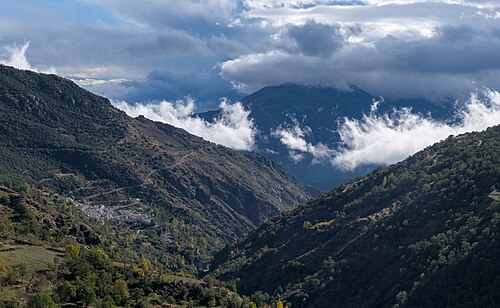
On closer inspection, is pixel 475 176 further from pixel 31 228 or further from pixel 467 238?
pixel 31 228

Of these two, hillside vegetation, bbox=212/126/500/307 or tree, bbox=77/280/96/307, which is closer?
tree, bbox=77/280/96/307

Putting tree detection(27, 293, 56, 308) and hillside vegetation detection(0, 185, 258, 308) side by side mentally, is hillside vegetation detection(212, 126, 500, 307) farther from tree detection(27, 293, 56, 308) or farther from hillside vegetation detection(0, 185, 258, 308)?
tree detection(27, 293, 56, 308)

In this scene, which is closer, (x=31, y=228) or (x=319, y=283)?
(x=31, y=228)

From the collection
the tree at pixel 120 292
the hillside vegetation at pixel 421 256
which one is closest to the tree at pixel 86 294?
the tree at pixel 120 292

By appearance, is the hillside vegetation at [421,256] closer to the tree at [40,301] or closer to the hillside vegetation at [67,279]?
the hillside vegetation at [67,279]

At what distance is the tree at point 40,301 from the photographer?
93.5 meters

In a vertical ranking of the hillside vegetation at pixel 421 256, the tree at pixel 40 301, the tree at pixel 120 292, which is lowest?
the hillside vegetation at pixel 421 256

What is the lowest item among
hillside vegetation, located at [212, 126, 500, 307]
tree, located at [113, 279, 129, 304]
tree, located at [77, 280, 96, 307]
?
hillside vegetation, located at [212, 126, 500, 307]

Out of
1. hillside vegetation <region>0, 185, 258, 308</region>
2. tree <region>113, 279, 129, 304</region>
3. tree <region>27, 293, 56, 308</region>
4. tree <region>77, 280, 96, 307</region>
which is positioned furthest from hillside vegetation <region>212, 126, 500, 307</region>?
tree <region>27, 293, 56, 308</region>

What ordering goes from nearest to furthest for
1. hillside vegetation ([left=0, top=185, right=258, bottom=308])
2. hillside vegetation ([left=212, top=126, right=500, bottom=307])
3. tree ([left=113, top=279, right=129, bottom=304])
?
hillside vegetation ([left=0, top=185, right=258, bottom=308])
tree ([left=113, top=279, right=129, bottom=304])
hillside vegetation ([left=212, top=126, right=500, bottom=307])

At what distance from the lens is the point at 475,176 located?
17762 centimetres

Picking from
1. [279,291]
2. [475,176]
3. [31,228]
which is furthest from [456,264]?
[31,228]

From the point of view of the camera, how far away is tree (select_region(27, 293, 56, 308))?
93.5m

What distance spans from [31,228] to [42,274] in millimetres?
46230
